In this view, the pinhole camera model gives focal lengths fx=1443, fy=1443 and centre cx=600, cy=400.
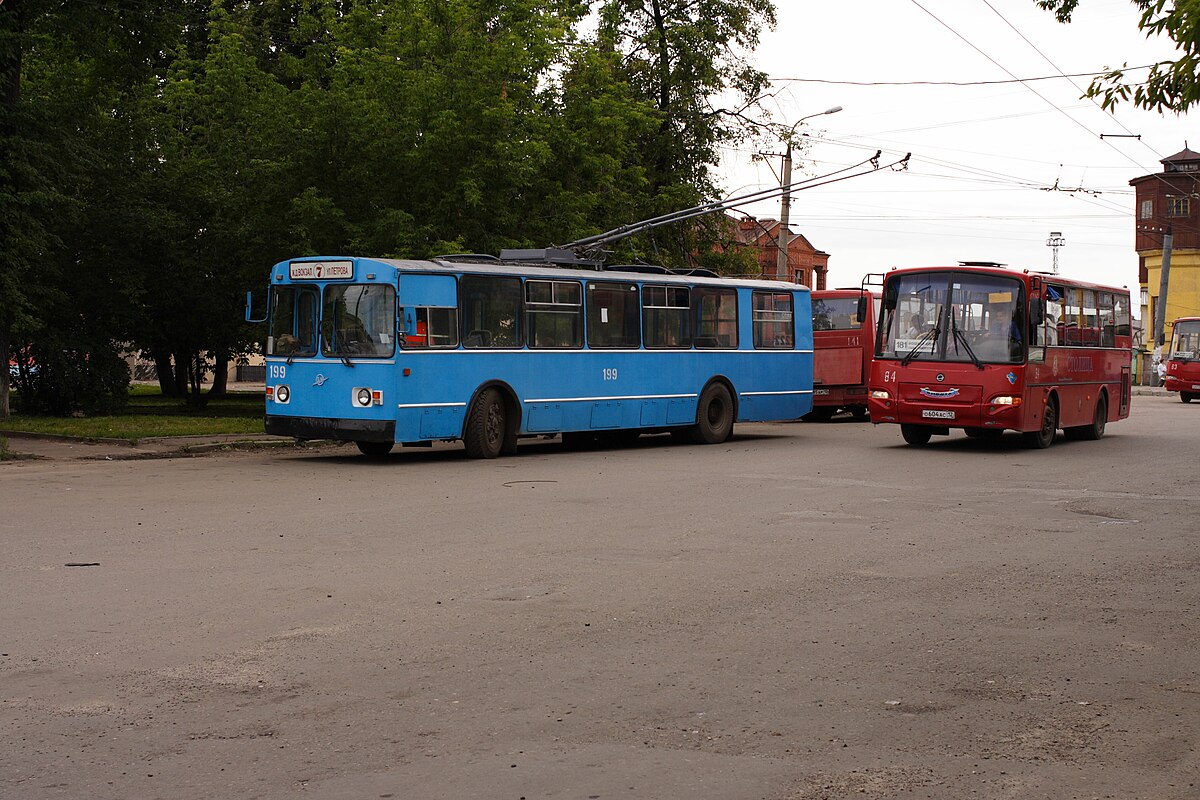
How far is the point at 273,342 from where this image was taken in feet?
66.3

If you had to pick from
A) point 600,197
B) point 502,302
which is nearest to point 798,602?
point 502,302

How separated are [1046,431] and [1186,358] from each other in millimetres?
29455


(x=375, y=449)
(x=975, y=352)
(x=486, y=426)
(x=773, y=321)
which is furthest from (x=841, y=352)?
(x=375, y=449)

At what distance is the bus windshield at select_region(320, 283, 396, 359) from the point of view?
1934 centimetres

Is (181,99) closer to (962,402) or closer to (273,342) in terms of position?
(273,342)

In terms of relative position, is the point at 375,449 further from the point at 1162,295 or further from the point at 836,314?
the point at 1162,295

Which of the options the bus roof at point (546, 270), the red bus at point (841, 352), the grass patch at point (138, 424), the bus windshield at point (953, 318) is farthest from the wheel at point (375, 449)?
the red bus at point (841, 352)

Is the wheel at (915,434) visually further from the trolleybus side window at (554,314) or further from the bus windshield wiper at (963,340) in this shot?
the trolleybus side window at (554,314)

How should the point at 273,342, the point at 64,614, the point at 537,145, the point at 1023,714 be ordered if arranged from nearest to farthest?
the point at 1023,714 < the point at 64,614 < the point at 273,342 < the point at 537,145

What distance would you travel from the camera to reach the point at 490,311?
2056cm

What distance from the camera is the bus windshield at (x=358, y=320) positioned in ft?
63.5

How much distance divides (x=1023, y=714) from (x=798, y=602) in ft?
8.94

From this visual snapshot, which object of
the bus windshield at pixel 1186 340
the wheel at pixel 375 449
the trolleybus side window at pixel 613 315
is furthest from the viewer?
the bus windshield at pixel 1186 340

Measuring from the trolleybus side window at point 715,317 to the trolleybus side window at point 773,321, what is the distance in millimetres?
677
